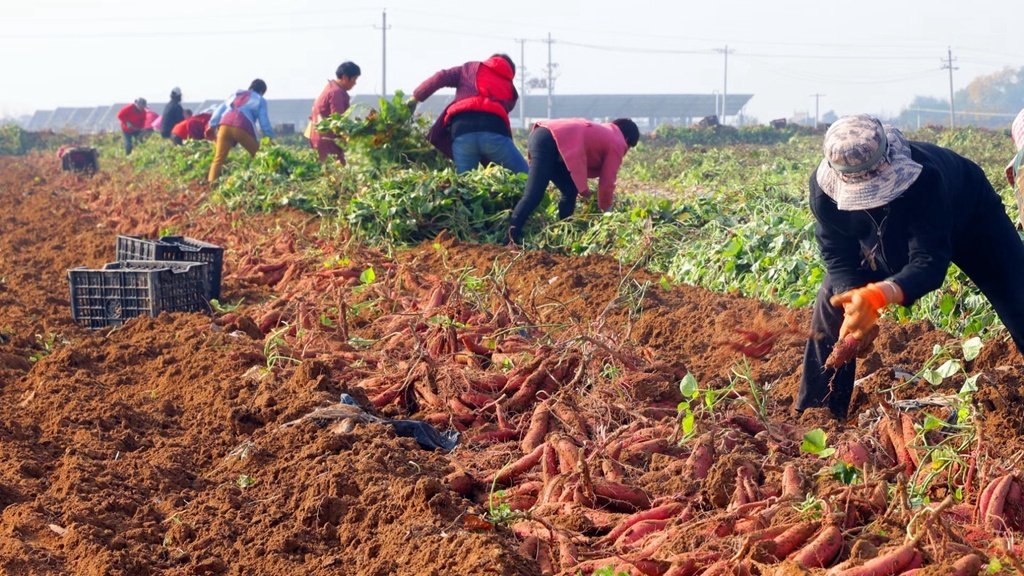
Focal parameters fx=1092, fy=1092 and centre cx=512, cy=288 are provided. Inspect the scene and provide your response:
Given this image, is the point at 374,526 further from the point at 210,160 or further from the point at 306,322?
the point at 210,160

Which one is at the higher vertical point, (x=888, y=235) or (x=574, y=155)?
(x=574, y=155)

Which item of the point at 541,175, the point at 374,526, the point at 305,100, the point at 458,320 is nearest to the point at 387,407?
the point at 458,320

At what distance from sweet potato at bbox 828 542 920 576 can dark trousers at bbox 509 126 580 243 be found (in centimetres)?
577

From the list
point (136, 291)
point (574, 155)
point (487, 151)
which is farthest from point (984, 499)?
point (487, 151)

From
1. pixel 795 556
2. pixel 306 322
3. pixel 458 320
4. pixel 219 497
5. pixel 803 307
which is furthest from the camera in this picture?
pixel 803 307

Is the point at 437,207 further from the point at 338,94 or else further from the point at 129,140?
the point at 129,140

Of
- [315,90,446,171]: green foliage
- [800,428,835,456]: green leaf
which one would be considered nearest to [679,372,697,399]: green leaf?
[800,428,835,456]: green leaf

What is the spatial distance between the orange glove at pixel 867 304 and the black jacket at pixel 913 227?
7 cm

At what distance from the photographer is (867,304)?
3.41m

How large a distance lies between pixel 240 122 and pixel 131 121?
407 inches

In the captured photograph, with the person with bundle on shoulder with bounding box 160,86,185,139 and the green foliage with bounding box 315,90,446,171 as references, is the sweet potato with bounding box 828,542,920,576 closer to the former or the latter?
the green foliage with bounding box 315,90,446,171

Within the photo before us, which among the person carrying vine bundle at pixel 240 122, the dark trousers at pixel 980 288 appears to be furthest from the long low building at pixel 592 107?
the dark trousers at pixel 980 288

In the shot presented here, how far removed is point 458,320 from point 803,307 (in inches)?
89.7

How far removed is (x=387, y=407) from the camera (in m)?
4.80
